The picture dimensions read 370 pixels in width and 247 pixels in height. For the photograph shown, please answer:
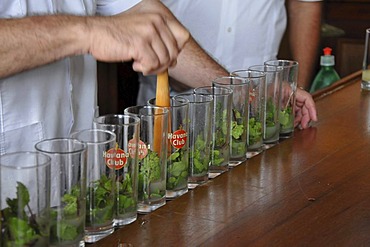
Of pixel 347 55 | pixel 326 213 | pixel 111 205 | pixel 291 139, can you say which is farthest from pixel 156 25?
pixel 347 55

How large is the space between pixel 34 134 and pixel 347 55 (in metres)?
3.60

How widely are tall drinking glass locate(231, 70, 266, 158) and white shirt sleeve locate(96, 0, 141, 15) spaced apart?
48 cm

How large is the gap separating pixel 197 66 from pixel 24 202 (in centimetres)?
112

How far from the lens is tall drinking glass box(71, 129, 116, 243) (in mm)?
1159

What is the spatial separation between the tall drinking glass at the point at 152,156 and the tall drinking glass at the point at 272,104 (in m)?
0.46

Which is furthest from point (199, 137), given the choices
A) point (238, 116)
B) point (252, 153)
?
point (252, 153)

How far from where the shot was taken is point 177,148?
1386 millimetres

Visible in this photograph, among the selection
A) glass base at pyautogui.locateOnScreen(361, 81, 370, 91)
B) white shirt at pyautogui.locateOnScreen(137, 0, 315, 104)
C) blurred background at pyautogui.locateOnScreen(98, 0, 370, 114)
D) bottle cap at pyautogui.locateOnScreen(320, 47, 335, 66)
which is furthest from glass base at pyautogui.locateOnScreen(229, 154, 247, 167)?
blurred background at pyautogui.locateOnScreen(98, 0, 370, 114)

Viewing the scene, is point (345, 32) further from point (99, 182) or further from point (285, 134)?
point (99, 182)

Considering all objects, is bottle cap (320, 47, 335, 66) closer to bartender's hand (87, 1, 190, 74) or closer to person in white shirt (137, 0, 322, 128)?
person in white shirt (137, 0, 322, 128)

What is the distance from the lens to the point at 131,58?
4.59 ft

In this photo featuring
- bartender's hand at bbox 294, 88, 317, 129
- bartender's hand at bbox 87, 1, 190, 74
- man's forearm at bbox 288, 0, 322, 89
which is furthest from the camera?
man's forearm at bbox 288, 0, 322, 89

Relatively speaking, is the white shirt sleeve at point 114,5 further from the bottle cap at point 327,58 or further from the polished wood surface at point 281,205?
the bottle cap at point 327,58

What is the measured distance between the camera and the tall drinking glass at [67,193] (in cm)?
106
